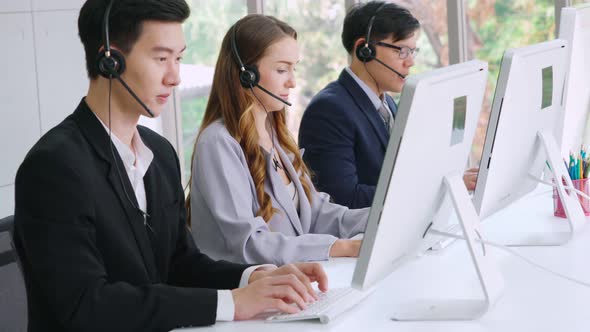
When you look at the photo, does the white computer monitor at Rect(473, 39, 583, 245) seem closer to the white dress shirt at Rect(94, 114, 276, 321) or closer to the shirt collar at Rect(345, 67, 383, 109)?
the white dress shirt at Rect(94, 114, 276, 321)

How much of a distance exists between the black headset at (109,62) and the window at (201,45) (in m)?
3.16

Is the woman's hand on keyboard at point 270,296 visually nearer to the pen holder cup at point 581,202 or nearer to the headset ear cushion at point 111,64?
the headset ear cushion at point 111,64

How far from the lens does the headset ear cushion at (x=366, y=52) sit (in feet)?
9.77

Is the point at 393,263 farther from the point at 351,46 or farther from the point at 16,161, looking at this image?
the point at 16,161

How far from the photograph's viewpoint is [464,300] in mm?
1643

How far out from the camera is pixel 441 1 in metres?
4.33

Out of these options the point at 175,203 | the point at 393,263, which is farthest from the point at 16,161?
the point at 393,263

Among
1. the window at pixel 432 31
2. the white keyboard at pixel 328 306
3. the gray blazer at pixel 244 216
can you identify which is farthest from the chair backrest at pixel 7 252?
the window at pixel 432 31

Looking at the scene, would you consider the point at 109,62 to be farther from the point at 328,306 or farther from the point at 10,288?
the point at 328,306

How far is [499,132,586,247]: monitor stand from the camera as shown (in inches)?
81.4

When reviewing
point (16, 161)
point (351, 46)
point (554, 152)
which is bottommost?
point (16, 161)

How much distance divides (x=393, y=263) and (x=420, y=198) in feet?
0.40

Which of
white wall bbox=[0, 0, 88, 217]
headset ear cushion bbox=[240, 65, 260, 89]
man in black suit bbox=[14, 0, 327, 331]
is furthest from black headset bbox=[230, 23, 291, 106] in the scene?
white wall bbox=[0, 0, 88, 217]

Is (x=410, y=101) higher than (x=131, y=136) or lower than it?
higher
